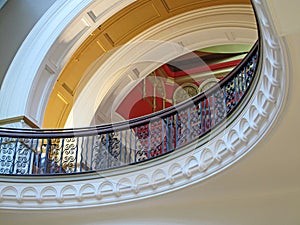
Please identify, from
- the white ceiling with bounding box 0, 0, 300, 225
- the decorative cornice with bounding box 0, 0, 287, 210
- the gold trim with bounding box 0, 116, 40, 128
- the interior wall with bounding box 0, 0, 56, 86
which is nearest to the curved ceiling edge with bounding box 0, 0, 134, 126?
the gold trim with bounding box 0, 116, 40, 128

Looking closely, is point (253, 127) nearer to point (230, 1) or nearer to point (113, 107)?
point (230, 1)

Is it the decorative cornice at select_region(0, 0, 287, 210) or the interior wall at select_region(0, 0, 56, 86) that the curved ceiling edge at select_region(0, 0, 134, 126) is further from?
the decorative cornice at select_region(0, 0, 287, 210)

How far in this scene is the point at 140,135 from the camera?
705cm

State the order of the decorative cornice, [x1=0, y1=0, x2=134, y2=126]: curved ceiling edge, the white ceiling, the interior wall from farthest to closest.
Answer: the interior wall < [x1=0, y1=0, x2=134, y2=126]: curved ceiling edge < the white ceiling < the decorative cornice

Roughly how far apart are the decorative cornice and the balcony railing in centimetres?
18

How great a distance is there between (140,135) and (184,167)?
1.22 meters

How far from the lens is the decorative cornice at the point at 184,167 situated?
4400 millimetres

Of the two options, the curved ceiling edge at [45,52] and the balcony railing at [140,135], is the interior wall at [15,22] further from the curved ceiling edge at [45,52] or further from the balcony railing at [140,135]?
the balcony railing at [140,135]

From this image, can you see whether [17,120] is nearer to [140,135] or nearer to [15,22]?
[15,22]

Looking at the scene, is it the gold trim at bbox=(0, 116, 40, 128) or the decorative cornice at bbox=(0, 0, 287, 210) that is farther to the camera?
the gold trim at bbox=(0, 116, 40, 128)

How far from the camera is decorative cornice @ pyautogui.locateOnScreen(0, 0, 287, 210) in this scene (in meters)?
4.40

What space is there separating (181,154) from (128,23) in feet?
19.7

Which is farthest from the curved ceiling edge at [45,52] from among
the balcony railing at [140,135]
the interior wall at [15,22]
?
the balcony railing at [140,135]

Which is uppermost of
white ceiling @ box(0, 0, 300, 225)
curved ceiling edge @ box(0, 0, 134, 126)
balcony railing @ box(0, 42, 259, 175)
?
curved ceiling edge @ box(0, 0, 134, 126)
